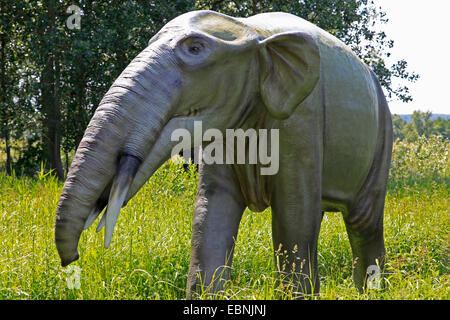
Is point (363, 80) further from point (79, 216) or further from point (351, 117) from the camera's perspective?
point (79, 216)

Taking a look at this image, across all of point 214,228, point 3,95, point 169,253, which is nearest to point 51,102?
point 3,95

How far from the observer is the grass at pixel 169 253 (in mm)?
3309

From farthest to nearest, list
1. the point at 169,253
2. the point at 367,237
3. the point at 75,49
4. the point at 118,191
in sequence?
the point at 75,49, the point at 169,253, the point at 367,237, the point at 118,191

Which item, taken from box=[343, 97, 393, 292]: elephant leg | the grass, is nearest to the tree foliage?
the grass

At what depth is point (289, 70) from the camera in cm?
259

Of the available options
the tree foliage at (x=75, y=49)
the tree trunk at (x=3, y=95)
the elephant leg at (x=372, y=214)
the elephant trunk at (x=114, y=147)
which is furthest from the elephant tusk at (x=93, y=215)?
the tree trunk at (x=3, y=95)

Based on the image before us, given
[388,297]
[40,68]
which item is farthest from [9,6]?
[388,297]

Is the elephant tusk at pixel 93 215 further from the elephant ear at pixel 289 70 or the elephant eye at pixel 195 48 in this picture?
the elephant ear at pixel 289 70

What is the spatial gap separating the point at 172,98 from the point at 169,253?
202cm

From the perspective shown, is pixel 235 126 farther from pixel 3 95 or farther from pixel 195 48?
pixel 3 95

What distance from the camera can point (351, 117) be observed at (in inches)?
120

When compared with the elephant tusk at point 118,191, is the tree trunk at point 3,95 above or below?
above

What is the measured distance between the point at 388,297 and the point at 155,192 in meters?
3.26

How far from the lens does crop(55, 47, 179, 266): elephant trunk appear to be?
6.89 feet
